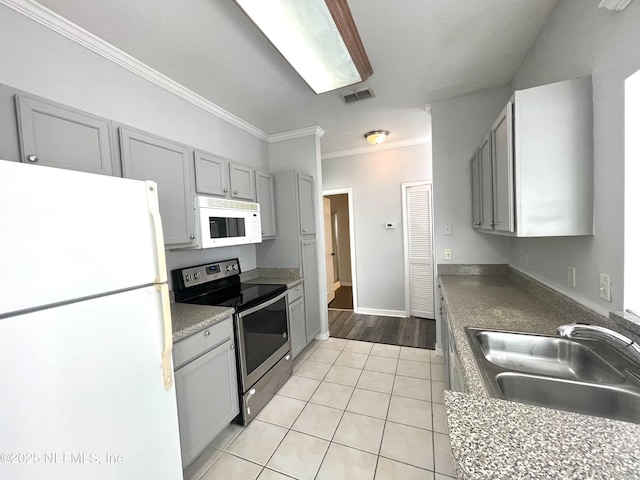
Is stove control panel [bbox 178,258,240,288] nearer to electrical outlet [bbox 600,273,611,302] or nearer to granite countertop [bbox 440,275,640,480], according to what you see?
granite countertop [bbox 440,275,640,480]

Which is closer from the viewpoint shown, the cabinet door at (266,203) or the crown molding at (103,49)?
the crown molding at (103,49)

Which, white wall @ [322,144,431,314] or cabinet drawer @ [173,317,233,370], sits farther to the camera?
white wall @ [322,144,431,314]

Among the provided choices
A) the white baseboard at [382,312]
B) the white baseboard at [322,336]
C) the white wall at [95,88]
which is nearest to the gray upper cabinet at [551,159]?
the white wall at [95,88]

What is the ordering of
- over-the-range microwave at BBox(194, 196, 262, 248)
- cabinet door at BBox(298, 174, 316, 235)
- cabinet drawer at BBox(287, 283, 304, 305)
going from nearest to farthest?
over-the-range microwave at BBox(194, 196, 262, 248) < cabinet drawer at BBox(287, 283, 304, 305) < cabinet door at BBox(298, 174, 316, 235)

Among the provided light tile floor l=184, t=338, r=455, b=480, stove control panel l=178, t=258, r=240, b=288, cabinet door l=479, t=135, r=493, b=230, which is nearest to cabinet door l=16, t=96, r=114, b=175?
stove control panel l=178, t=258, r=240, b=288

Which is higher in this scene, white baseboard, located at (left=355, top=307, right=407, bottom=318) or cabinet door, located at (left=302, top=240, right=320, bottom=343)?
cabinet door, located at (left=302, top=240, right=320, bottom=343)

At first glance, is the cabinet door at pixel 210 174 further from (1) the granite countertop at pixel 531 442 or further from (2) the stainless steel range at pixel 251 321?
(1) the granite countertop at pixel 531 442

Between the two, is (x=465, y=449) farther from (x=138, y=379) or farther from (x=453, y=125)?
(x=453, y=125)

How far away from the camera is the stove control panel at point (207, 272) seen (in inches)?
81.4

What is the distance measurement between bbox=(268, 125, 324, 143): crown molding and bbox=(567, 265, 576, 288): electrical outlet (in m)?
2.68

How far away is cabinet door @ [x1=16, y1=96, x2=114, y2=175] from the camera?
1.15m

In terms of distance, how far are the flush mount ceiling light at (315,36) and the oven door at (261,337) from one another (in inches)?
72.0

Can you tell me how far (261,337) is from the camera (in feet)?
6.89

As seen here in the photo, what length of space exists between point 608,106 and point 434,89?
1548mm
